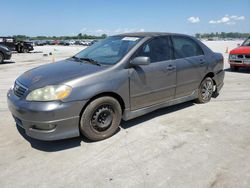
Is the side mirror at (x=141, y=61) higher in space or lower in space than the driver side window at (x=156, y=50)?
lower

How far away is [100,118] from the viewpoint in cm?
421

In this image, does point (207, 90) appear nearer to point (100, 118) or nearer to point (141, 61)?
point (141, 61)

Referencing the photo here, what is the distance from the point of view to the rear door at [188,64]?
532 cm

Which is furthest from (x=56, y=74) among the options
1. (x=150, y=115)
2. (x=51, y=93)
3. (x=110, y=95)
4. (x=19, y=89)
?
(x=150, y=115)

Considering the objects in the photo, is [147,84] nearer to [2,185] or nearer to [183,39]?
[183,39]

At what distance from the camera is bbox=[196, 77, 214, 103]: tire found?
6.07 metres

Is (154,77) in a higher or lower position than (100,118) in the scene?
higher

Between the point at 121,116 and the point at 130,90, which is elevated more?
the point at 130,90

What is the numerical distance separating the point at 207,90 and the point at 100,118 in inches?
123

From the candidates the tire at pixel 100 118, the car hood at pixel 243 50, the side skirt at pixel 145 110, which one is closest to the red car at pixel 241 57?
the car hood at pixel 243 50

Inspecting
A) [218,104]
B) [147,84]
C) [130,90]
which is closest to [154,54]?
[147,84]

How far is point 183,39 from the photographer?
561cm

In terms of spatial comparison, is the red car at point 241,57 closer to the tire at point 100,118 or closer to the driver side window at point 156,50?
the driver side window at point 156,50

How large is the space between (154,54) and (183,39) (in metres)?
1.08
